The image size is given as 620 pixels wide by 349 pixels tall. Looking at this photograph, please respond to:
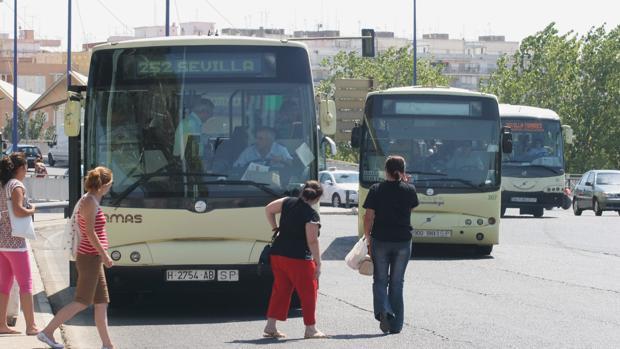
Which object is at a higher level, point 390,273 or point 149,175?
point 149,175

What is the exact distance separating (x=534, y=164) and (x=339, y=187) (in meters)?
16.1

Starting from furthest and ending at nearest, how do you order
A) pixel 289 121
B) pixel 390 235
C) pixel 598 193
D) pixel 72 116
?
pixel 598 193 → pixel 72 116 → pixel 289 121 → pixel 390 235

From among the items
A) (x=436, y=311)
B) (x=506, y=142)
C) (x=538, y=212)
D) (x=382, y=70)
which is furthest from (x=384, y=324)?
(x=382, y=70)

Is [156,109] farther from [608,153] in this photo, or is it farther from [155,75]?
[608,153]

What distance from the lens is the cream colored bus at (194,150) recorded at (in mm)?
14406

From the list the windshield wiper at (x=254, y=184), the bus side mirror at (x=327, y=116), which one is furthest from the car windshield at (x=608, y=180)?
the windshield wiper at (x=254, y=184)

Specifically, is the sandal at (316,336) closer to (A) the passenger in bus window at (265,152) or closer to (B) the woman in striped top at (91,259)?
(B) the woman in striped top at (91,259)

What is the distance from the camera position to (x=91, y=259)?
11359 mm

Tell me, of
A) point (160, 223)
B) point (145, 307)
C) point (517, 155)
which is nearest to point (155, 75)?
point (160, 223)

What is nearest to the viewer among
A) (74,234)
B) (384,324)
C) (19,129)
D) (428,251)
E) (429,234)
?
(74,234)

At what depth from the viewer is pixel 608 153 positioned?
90.2 m

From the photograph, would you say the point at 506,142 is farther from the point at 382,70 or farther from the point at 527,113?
the point at 382,70

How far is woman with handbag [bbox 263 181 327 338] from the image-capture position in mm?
12109

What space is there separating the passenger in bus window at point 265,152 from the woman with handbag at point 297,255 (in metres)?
2.12
